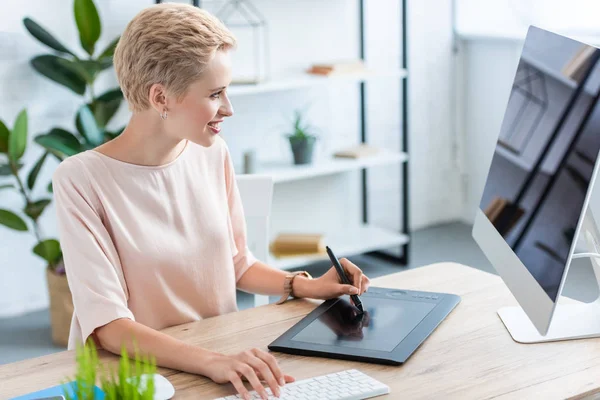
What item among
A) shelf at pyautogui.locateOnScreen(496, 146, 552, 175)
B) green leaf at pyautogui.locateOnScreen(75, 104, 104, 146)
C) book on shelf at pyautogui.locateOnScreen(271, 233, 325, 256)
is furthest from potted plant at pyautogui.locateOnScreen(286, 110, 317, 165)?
shelf at pyautogui.locateOnScreen(496, 146, 552, 175)

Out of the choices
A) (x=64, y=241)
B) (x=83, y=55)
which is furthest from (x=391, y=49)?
(x=64, y=241)

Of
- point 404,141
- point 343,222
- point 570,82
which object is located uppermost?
point 570,82

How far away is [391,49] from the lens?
14.6 feet

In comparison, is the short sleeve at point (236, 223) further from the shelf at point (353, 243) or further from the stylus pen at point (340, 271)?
the shelf at point (353, 243)

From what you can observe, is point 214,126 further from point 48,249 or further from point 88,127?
point 48,249

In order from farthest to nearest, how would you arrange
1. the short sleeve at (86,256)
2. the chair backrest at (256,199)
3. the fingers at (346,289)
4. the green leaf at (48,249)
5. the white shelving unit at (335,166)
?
the white shelving unit at (335,166)
the green leaf at (48,249)
the chair backrest at (256,199)
the fingers at (346,289)
the short sleeve at (86,256)

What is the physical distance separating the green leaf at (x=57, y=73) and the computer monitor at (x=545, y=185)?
7.00ft

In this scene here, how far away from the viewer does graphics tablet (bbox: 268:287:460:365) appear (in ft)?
4.62

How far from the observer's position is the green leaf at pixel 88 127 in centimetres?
321

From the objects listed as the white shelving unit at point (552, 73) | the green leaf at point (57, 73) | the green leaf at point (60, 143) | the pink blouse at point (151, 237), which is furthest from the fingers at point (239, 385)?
the green leaf at point (57, 73)

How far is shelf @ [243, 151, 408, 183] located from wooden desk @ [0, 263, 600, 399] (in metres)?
2.08

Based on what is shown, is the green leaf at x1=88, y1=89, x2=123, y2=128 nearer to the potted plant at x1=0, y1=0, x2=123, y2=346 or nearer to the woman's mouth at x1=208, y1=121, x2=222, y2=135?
the potted plant at x1=0, y1=0, x2=123, y2=346

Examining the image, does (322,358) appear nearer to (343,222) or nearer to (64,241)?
(64,241)

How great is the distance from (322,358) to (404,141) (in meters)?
2.79
